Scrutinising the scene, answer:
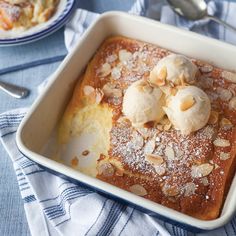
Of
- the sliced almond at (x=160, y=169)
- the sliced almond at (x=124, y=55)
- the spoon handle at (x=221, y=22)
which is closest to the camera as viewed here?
the sliced almond at (x=160, y=169)

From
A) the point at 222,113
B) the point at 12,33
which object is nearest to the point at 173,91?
the point at 222,113

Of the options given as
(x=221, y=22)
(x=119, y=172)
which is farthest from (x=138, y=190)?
(x=221, y=22)

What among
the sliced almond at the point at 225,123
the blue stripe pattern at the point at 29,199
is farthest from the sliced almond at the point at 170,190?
the blue stripe pattern at the point at 29,199

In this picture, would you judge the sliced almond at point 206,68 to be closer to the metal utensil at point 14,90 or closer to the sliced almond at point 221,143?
the sliced almond at point 221,143

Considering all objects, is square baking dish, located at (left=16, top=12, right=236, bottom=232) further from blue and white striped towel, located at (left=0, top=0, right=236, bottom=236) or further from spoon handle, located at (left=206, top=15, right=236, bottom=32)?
spoon handle, located at (left=206, top=15, right=236, bottom=32)

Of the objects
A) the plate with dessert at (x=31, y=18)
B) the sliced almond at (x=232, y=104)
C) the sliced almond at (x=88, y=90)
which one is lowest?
the sliced almond at (x=232, y=104)

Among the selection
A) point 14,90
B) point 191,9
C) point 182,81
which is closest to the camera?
point 182,81

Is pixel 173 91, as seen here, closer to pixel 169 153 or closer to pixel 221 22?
pixel 169 153

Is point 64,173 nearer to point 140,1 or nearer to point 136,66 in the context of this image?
point 136,66
